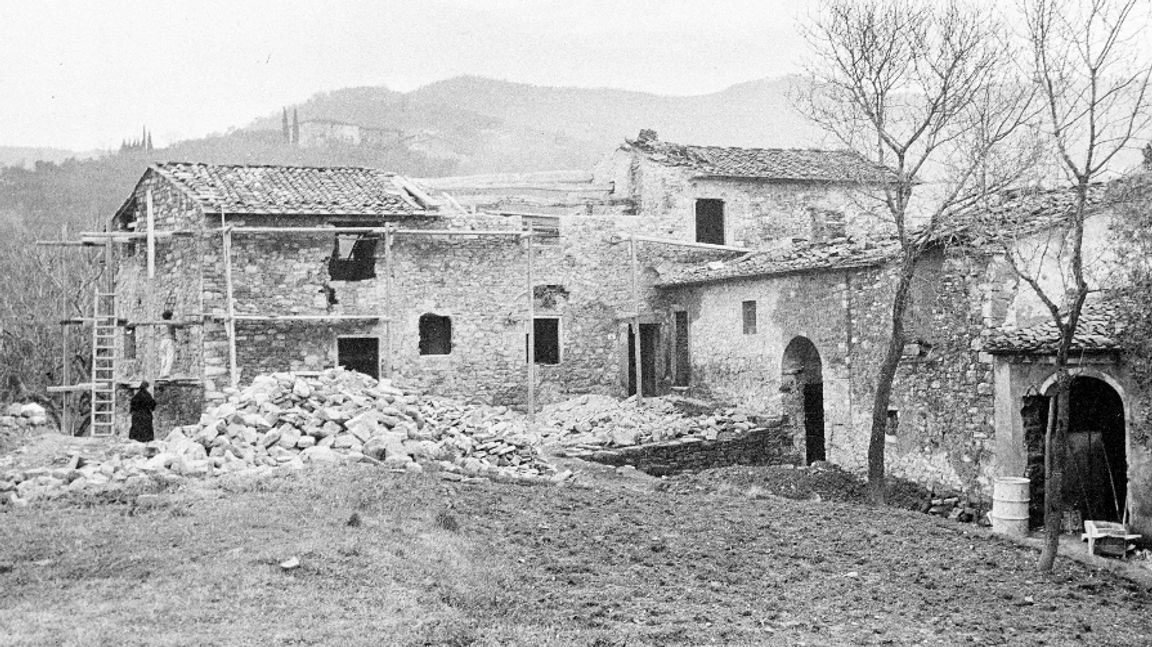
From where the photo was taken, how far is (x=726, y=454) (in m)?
20.3

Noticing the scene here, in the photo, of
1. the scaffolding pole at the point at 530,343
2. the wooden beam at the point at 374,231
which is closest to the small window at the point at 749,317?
the scaffolding pole at the point at 530,343

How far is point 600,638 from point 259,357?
14.5m

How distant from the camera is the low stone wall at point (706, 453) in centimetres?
1958

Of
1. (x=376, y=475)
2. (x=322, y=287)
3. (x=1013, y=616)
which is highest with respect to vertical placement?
(x=322, y=287)

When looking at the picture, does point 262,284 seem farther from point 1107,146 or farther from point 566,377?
point 1107,146

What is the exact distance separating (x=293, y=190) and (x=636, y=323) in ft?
25.7

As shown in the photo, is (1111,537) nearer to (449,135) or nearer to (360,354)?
(360,354)

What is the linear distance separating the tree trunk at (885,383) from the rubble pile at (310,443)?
180 inches

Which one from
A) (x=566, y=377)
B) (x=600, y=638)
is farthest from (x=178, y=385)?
(x=600, y=638)

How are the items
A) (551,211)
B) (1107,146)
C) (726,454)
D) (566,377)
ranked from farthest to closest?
(551,211) < (566,377) < (726,454) < (1107,146)

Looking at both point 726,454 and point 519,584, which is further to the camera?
point 726,454

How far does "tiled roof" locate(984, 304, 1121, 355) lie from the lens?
42.5 feet

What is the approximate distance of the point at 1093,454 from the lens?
48.1 ft

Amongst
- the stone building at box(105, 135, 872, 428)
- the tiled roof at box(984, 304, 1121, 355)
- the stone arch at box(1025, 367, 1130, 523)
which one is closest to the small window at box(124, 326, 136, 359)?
the stone building at box(105, 135, 872, 428)
